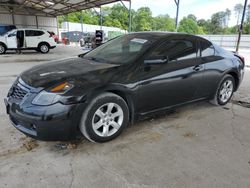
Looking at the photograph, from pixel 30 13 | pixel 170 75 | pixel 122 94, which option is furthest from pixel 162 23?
pixel 122 94

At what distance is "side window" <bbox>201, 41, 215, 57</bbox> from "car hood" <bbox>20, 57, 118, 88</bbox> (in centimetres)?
170

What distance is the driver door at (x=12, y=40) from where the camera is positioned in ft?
46.6

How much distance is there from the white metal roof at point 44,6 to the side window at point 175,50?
50.3ft

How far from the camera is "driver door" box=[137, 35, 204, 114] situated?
3.11 m

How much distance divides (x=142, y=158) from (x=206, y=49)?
2.30 meters

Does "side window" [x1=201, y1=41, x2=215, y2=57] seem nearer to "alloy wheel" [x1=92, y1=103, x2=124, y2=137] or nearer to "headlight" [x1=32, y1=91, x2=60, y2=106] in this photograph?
"alloy wheel" [x1=92, y1=103, x2=124, y2=137]

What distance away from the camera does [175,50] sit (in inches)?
137

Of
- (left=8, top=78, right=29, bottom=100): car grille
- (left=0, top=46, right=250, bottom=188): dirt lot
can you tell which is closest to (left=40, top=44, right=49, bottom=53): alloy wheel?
(left=0, top=46, right=250, bottom=188): dirt lot

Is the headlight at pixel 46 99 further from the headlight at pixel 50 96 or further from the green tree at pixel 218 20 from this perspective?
the green tree at pixel 218 20

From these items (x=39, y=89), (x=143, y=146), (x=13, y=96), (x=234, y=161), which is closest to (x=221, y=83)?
(x=234, y=161)

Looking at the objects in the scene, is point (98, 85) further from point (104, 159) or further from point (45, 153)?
point (45, 153)

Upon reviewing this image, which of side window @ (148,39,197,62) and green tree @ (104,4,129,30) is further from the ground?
green tree @ (104,4,129,30)

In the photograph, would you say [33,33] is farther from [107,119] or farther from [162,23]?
[162,23]

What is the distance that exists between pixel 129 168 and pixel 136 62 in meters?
1.36
